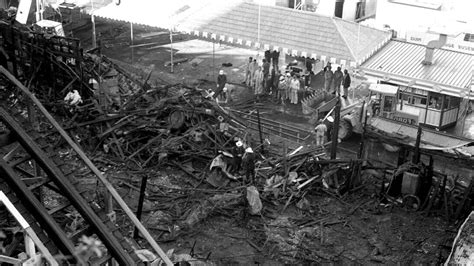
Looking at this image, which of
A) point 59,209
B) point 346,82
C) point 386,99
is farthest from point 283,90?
point 59,209

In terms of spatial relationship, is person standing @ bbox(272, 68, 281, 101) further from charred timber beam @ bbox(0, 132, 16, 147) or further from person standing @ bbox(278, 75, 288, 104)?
charred timber beam @ bbox(0, 132, 16, 147)

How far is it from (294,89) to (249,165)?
853 centimetres

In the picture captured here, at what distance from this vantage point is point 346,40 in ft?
83.3

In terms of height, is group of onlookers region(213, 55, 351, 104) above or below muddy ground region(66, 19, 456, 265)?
above

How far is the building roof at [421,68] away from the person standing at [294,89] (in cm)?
331

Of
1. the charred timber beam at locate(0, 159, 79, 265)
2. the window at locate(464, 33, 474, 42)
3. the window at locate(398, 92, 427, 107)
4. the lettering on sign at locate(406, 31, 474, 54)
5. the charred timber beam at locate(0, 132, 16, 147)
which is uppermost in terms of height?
the window at locate(464, 33, 474, 42)

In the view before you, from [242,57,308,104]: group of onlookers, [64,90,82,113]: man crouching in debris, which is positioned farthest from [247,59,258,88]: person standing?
[64,90,82,113]: man crouching in debris

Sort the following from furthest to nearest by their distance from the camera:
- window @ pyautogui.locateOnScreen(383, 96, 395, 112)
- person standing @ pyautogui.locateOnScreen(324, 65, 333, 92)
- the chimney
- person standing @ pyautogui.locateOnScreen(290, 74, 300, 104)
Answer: person standing @ pyautogui.locateOnScreen(324, 65, 333, 92) < person standing @ pyautogui.locateOnScreen(290, 74, 300, 104) < the chimney < window @ pyautogui.locateOnScreen(383, 96, 395, 112)

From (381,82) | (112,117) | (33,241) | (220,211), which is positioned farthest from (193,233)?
(381,82)

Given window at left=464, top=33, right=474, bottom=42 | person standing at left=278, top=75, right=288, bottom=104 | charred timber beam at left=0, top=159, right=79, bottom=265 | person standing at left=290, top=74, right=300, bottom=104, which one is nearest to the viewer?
charred timber beam at left=0, top=159, right=79, bottom=265

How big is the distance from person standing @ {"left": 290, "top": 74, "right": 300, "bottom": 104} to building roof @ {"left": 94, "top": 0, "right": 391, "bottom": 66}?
110 centimetres

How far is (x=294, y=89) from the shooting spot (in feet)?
86.3

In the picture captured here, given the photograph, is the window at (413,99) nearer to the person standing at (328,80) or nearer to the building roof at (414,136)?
the building roof at (414,136)

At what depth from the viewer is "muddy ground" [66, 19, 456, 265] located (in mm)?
15836
